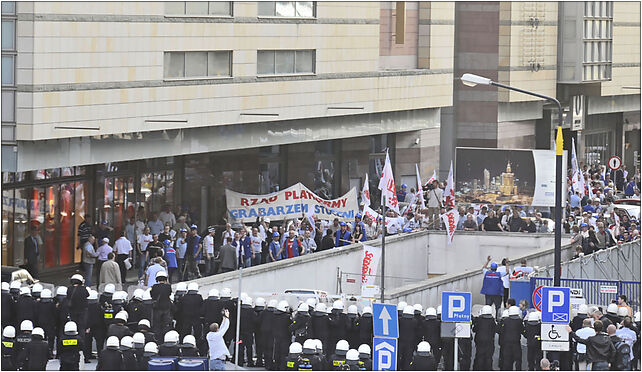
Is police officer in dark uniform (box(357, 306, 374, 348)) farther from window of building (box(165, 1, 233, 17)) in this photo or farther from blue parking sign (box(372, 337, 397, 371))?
window of building (box(165, 1, 233, 17))

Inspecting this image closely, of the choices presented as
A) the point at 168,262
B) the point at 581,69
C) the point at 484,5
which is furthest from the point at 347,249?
the point at 581,69

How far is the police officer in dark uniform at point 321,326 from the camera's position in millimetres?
24266

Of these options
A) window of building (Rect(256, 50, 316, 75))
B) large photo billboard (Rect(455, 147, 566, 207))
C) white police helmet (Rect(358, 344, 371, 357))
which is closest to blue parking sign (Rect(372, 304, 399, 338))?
white police helmet (Rect(358, 344, 371, 357))

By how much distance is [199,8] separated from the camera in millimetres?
39312

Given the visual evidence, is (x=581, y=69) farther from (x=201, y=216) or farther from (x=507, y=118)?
(x=201, y=216)

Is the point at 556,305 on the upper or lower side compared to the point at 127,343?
upper

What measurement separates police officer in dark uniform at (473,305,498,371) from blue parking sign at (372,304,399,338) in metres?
2.93

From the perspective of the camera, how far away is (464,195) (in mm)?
41969

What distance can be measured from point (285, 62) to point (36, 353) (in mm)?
22309

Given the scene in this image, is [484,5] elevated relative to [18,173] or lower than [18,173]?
elevated

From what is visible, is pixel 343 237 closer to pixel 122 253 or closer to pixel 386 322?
pixel 122 253

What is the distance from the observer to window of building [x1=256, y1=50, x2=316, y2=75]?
42219mm

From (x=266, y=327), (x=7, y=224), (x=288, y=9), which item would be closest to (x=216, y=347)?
(x=266, y=327)

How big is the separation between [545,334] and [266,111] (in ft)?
66.6
